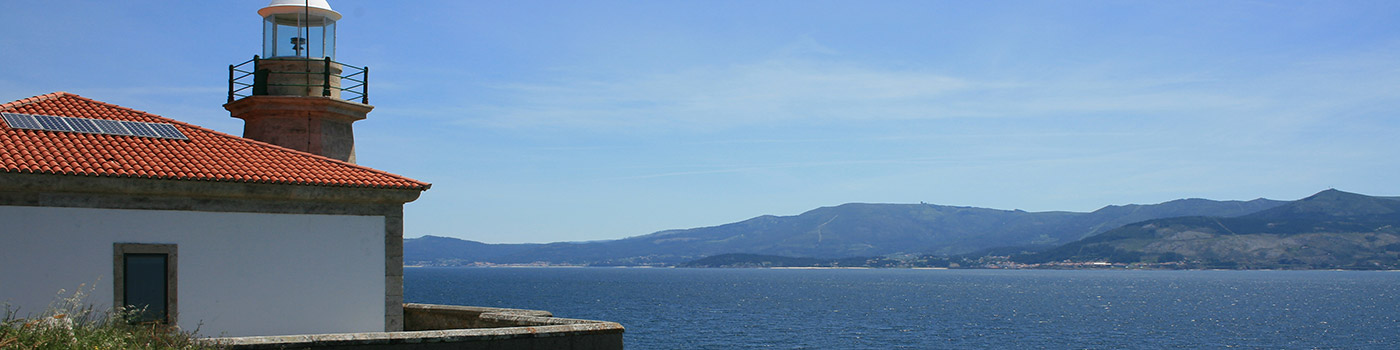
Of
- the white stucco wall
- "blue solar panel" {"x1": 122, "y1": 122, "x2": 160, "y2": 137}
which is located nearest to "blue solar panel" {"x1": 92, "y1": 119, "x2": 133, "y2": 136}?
A: "blue solar panel" {"x1": 122, "y1": 122, "x2": 160, "y2": 137}

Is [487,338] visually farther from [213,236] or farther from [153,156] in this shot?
[153,156]

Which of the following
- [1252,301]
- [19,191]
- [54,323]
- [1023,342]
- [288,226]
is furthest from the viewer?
[1252,301]

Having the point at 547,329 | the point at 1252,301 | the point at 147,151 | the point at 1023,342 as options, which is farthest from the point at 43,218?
the point at 1252,301

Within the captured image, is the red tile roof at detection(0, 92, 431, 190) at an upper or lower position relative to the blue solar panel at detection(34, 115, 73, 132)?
lower

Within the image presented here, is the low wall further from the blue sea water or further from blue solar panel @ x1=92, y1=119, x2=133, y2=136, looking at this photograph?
the blue sea water

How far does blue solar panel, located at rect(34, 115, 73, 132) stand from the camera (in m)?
16.3

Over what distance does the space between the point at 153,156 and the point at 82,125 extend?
188 cm

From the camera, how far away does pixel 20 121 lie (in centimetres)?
1627

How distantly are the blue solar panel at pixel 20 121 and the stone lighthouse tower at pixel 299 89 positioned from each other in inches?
229

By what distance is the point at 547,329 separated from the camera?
14.6m

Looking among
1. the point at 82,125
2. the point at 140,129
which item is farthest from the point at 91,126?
the point at 140,129

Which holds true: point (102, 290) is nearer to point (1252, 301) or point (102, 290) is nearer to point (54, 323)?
point (54, 323)

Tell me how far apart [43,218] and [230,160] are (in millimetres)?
2867

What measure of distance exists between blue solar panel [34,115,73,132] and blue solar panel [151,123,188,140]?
4.08ft
